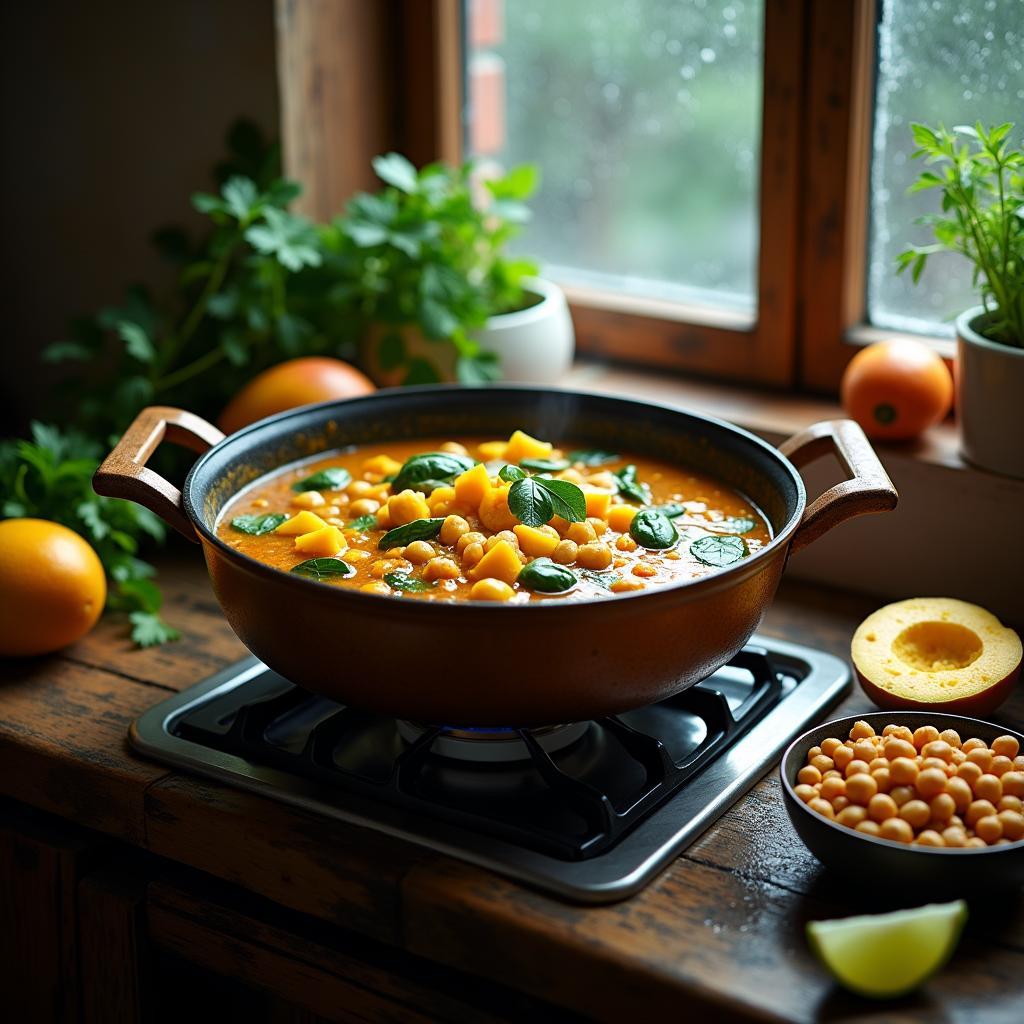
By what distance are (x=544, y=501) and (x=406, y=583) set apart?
6.0 inches

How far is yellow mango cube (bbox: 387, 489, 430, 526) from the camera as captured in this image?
1.36 m

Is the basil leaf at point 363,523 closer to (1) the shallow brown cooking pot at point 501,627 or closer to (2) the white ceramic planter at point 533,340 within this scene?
(1) the shallow brown cooking pot at point 501,627

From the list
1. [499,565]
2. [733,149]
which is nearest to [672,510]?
[499,565]

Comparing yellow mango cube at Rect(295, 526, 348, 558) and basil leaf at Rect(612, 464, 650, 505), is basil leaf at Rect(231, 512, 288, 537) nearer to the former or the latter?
yellow mango cube at Rect(295, 526, 348, 558)

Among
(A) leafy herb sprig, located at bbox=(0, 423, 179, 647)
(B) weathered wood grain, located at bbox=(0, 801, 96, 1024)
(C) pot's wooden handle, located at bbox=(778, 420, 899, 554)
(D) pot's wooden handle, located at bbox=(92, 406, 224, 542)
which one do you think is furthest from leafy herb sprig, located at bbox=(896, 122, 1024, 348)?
(B) weathered wood grain, located at bbox=(0, 801, 96, 1024)

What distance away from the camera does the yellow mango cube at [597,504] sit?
1.38m

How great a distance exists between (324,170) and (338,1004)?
1276mm

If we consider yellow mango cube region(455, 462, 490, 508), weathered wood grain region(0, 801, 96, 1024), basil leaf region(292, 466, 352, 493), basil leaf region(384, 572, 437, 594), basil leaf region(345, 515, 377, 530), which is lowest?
weathered wood grain region(0, 801, 96, 1024)

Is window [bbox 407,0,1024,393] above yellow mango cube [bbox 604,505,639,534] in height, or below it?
above

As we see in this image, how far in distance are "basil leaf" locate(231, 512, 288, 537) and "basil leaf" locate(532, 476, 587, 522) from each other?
30 cm

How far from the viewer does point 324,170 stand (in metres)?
2.09

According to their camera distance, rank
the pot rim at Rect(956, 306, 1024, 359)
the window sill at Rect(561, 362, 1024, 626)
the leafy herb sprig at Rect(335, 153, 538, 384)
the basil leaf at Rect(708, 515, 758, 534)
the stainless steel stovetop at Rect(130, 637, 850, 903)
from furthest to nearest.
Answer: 1. the leafy herb sprig at Rect(335, 153, 538, 384)
2. the window sill at Rect(561, 362, 1024, 626)
3. the pot rim at Rect(956, 306, 1024, 359)
4. the basil leaf at Rect(708, 515, 758, 534)
5. the stainless steel stovetop at Rect(130, 637, 850, 903)

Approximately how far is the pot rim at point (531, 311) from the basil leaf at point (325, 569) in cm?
69

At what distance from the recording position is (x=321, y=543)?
1345mm
